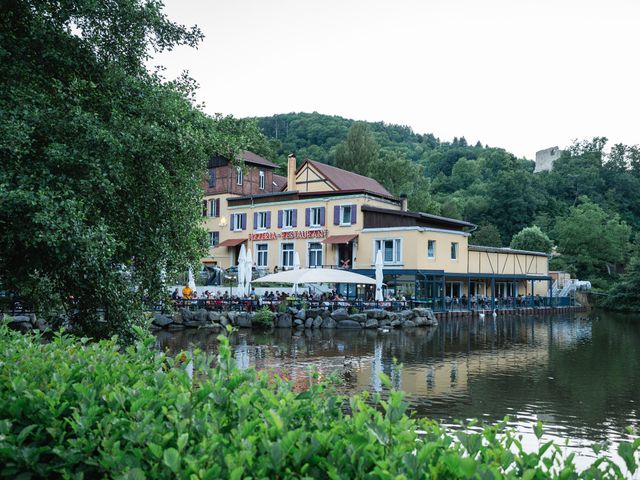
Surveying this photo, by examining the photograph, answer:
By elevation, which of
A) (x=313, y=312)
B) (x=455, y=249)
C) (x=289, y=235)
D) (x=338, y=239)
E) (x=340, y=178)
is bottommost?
(x=313, y=312)

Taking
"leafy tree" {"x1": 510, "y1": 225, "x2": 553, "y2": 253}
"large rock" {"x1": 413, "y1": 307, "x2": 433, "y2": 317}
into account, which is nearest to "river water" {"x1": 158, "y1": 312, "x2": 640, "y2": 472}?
"large rock" {"x1": 413, "y1": 307, "x2": 433, "y2": 317}

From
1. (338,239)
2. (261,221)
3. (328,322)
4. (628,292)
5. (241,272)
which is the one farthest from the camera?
(628,292)

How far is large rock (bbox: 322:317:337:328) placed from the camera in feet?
99.0

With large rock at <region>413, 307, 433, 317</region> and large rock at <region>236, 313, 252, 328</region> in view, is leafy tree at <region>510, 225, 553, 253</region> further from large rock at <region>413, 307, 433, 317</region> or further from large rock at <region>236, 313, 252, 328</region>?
large rock at <region>236, 313, 252, 328</region>

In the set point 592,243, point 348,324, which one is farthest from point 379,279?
point 592,243

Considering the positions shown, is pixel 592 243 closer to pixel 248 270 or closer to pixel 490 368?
pixel 248 270

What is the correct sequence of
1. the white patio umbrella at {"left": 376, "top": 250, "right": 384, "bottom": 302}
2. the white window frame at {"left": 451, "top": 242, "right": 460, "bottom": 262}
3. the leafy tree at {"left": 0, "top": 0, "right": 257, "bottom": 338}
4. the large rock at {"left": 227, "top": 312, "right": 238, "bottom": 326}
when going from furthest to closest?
the white window frame at {"left": 451, "top": 242, "right": 460, "bottom": 262} < the white patio umbrella at {"left": 376, "top": 250, "right": 384, "bottom": 302} < the large rock at {"left": 227, "top": 312, "right": 238, "bottom": 326} < the leafy tree at {"left": 0, "top": 0, "right": 257, "bottom": 338}

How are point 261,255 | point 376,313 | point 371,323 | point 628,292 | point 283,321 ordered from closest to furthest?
point 283,321, point 371,323, point 376,313, point 261,255, point 628,292

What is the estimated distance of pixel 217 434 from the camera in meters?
3.01

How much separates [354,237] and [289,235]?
621 cm

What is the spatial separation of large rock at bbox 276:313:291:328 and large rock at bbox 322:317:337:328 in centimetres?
188

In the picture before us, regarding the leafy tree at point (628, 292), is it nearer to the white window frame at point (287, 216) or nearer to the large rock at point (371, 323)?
the white window frame at point (287, 216)

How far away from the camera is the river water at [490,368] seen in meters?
11.4

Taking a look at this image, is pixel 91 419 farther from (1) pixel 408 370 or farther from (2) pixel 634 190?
(2) pixel 634 190
